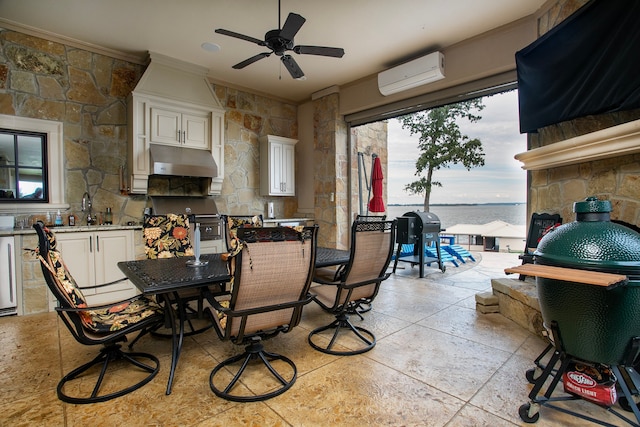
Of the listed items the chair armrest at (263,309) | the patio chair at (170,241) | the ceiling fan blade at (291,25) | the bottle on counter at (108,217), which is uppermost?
the ceiling fan blade at (291,25)

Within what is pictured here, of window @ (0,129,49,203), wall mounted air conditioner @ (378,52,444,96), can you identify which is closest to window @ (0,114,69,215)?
window @ (0,129,49,203)

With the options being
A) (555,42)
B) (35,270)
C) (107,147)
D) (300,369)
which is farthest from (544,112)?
(35,270)

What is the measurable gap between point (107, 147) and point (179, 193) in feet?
3.50

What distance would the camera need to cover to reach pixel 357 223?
226 cm

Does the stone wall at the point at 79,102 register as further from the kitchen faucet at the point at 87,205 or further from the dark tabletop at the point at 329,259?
the dark tabletop at the point at 329,259

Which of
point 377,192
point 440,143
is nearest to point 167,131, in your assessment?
point 377,192

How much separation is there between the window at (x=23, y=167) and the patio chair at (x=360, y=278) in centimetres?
361

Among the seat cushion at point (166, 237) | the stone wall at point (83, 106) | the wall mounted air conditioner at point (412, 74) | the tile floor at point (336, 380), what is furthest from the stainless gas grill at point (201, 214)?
the wall mounted air conditioner at point (412, 74)

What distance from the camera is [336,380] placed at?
1996 millimetres

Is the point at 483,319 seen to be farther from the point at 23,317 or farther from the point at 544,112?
the point at 23,317

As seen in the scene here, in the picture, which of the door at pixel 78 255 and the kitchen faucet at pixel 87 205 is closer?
the door at pixel 78 255

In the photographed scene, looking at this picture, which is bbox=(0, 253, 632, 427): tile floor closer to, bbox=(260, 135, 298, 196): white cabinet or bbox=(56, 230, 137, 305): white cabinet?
bbox=(56, 230, 137, 305): white cabinet

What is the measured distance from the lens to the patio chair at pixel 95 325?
171 cm

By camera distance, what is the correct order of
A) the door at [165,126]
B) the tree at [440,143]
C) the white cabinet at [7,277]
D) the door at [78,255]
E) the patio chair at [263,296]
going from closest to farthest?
the patio chair at [263,296] < the white cabinet at [7,277] < the door at [78,255] < the door at [165,126] < the tree at [440,143]
